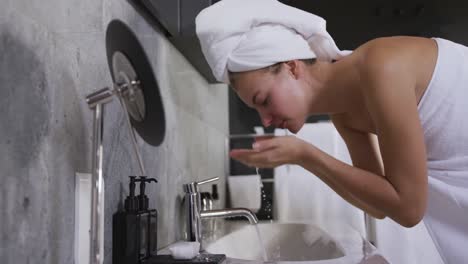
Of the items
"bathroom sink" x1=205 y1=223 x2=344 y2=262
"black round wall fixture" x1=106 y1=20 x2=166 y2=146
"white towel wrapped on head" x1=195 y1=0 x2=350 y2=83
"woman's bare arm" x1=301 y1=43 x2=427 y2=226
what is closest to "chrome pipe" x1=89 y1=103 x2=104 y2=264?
"black round wall fixture" x1=106 y1=20 x2=166 y2=146

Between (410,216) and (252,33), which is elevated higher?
(252,33)

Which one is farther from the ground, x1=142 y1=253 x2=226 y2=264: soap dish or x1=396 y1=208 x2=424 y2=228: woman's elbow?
x1=396 y1=208 x2=424 y2=228: woman's elbow

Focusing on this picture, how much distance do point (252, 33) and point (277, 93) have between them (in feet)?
0.39

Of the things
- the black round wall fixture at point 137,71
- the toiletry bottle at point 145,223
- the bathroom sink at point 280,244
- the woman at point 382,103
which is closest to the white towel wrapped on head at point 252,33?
the woman at point 382,103

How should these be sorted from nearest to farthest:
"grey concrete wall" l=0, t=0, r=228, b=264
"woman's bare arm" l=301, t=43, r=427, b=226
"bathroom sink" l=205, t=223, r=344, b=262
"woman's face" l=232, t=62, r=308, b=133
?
"grey concrete wall" l=0, t=0, r=228, b=264
"woman's bare arm" l=301, t=43, r=427, b=226
"woman's face" l=232, t=62, r=308, b=133
"bathroom sink" l=205, t=223, r=344, b=262

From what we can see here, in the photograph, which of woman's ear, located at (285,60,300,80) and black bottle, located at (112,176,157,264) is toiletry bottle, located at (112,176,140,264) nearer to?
black bottle, located at (112,176,157,264)

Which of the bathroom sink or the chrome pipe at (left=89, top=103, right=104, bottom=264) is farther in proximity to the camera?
the bathroom sink

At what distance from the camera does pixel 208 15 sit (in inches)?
28.7

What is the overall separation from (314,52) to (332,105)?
12 centimetres

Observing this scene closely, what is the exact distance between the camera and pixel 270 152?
2.22 feet

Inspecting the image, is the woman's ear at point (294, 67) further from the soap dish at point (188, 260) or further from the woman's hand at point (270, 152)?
the soap dish at point (188, 260)

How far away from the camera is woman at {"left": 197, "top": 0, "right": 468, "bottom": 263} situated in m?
0.65

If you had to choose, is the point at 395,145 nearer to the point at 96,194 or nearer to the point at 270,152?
the point at 270,152

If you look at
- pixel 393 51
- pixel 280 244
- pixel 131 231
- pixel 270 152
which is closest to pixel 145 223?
pixel 131 231
